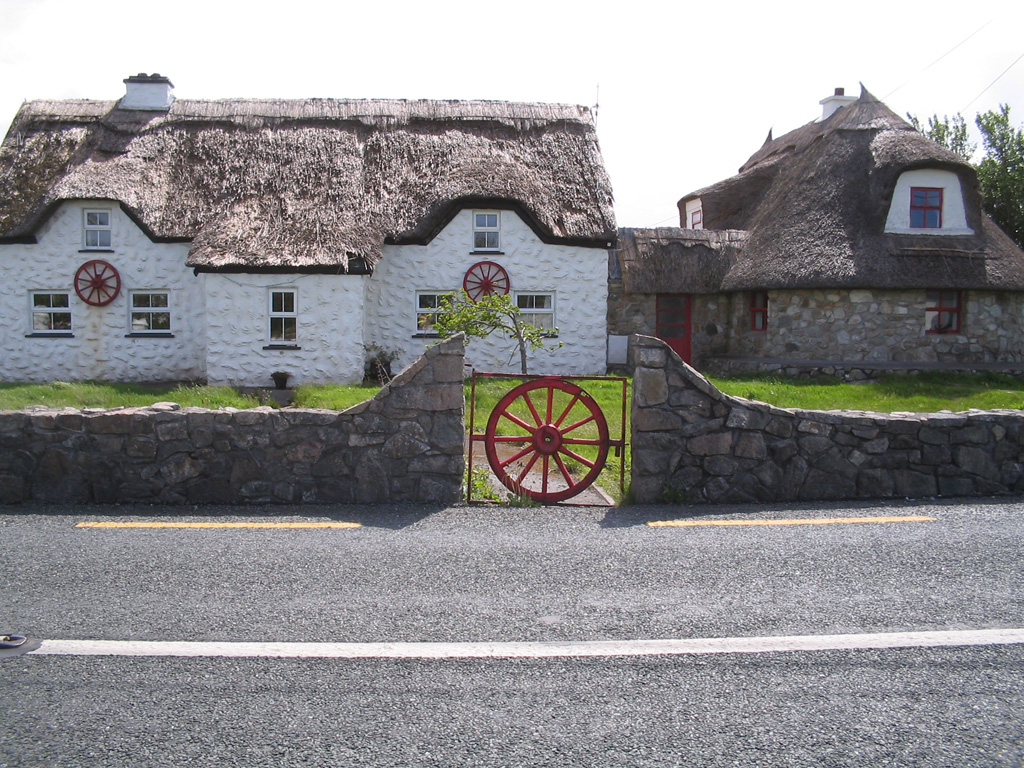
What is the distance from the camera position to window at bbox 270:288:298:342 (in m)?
17.5

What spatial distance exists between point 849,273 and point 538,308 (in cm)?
722

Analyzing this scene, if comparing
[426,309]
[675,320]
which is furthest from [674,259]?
[426,309]

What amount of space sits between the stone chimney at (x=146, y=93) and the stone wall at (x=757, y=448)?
1847 centimetres

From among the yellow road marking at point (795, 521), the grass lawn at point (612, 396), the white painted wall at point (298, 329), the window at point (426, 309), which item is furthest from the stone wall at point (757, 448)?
the window at point (426, 309)

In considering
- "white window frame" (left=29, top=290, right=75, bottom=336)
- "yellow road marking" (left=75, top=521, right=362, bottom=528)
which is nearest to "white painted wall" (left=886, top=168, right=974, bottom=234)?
"yellow road marking" (left=75, top=521, right=362, bottom=528)

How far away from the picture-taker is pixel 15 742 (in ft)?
10.6

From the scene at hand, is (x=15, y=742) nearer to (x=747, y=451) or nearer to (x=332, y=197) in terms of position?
(x=747, y=451)

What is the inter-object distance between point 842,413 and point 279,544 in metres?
5.25

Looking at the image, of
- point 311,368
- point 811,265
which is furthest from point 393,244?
point 811,265

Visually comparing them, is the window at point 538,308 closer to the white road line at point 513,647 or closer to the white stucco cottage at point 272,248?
the white stucco cottage at point 272,248

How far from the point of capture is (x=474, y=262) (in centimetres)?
1884

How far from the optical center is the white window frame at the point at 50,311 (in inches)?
733

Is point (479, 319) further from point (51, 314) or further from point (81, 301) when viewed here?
point (51, 314)

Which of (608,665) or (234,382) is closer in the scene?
(608,665)
